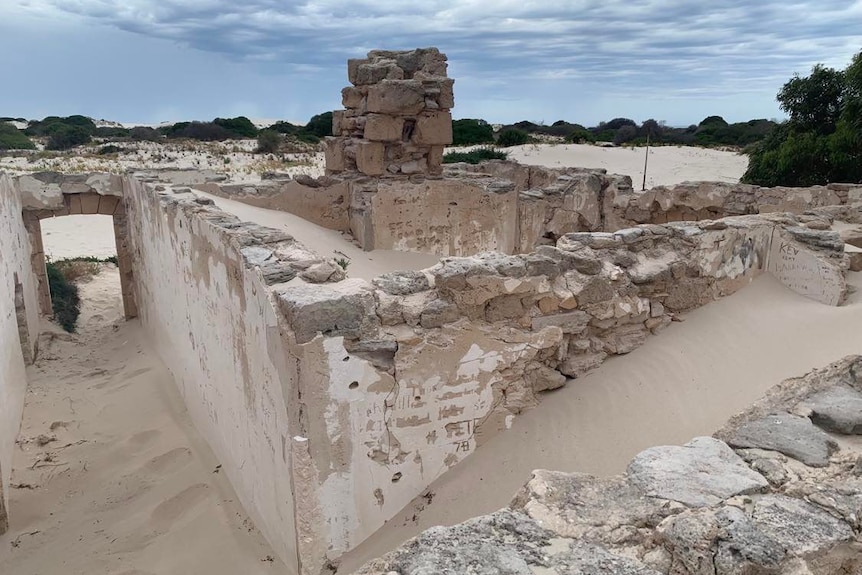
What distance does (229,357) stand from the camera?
4820 mm

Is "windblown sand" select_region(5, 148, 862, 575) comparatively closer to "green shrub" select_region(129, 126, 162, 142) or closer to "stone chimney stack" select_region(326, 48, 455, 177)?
"stone chimney stack" select_region(326, 48, 455, 177)

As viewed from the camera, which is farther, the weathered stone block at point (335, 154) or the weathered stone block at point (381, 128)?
the weathered stone block at point (335, 154)

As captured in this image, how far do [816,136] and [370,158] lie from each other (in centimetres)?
895

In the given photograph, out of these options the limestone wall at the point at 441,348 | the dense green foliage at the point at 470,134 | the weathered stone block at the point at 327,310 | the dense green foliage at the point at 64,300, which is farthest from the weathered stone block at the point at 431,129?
the dense green foliage at the point at 470,134

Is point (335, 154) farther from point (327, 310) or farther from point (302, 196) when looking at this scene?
point (327, 310)

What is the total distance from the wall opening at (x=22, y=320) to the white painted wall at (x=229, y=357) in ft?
6.75

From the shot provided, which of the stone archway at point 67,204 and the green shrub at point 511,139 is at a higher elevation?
the green shrub at point 511,139

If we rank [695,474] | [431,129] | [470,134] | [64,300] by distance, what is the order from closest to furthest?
[695,474], [431,129], [64,300], [470,134]

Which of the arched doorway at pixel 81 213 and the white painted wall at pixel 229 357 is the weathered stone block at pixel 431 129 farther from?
the arched doorway at pixel 81 213

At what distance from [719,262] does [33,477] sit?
20.1 feet

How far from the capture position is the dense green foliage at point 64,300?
10.8 meters

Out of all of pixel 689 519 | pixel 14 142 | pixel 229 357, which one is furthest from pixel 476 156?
pixel 14 142

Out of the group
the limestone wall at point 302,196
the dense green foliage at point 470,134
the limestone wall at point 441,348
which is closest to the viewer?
the limestone wall at point 441,348

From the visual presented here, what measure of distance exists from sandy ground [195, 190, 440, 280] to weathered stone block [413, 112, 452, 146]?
1626 mm
